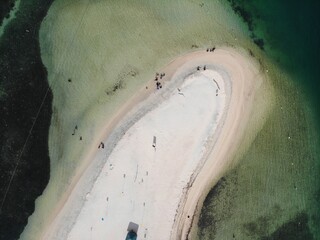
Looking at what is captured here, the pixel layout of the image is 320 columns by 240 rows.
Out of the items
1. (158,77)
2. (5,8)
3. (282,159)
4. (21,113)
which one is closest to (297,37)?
(282,159)

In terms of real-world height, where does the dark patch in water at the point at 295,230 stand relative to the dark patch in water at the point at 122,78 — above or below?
below

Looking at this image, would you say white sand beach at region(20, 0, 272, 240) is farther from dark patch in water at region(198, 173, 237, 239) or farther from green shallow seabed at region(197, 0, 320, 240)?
green shallow seabed at region(197, 0, 320, 240)

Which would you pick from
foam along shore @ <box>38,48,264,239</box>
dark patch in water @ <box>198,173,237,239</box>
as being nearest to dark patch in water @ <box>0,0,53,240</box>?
foam along shore @ <box>38,48,264,239</box>

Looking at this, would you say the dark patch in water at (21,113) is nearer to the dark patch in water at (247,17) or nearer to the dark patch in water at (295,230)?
the dark patch in water at (247,17)

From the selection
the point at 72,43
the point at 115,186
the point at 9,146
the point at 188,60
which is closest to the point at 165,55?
the point at 188,60

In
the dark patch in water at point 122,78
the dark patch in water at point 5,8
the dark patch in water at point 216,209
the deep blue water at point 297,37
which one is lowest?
the dark patch in water at point 216,209

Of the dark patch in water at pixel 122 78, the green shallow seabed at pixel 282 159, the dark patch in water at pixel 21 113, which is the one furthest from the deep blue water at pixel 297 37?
the dark patch in water at pixel 21 113

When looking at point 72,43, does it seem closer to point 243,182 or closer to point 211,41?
point 211,41
